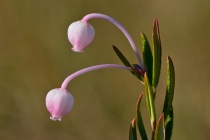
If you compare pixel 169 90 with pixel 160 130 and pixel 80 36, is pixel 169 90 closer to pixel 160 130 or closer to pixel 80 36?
pixel 160 130

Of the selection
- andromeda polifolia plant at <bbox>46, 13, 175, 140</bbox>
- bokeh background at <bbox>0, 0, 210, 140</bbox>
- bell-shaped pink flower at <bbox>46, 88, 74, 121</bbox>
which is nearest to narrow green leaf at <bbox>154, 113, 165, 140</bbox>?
andromeda polifolia plant at <bbox>46, 13, 175, 140</bbox>

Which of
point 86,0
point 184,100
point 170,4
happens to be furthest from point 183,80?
point 86,0

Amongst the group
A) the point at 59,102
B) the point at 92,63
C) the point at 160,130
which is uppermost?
the point at 92,63

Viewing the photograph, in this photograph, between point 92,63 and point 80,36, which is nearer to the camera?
point 80,36

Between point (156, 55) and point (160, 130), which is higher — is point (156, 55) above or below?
above

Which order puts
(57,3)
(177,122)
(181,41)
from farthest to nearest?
(57,3) → (181,41) → (177,122)

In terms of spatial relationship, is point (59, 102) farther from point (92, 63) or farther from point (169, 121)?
point (92, 63)

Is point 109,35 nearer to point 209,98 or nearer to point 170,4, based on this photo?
point 170,4

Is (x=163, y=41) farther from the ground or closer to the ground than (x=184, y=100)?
farther from the ground

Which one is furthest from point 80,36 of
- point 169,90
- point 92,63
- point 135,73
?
point 92,63
